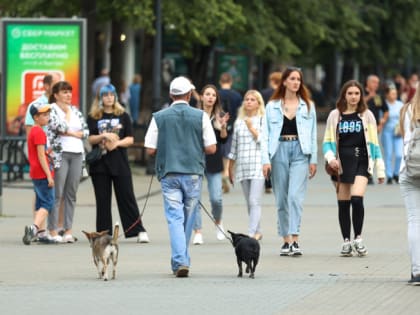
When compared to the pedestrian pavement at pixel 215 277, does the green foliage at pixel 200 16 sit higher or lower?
higher

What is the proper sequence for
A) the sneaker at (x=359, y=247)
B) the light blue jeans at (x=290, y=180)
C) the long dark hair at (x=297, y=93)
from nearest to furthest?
1. the sneaker at (x=359, y=247)
2. the light blue jeans at (x=290, y=180)
3. the long dark hair at (x=297, y=93)

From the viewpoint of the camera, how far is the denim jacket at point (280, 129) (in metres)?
14.1

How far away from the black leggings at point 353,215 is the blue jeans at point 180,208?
2073 millimetres

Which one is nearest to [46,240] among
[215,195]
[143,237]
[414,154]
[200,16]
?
[143,237]

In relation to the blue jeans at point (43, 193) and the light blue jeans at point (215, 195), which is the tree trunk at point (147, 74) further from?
the blue jeans at point (43, 193)

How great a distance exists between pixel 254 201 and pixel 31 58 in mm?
10552

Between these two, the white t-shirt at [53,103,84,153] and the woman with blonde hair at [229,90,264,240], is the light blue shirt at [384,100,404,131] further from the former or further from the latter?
the white t-shirt at [53,103,84,153]

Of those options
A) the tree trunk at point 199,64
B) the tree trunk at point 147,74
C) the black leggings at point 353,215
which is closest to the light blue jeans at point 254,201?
the black leggings at point 353,215

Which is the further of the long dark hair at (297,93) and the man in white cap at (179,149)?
the long dark hair at (297,93)

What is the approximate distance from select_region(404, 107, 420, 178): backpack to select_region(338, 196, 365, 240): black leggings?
8.33ft

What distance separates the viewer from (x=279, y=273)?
41.3 feet

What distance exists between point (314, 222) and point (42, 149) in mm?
4413

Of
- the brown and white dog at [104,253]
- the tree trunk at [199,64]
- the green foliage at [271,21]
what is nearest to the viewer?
the brown and white dog at [104,253]

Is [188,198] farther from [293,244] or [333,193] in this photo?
[333,193]
